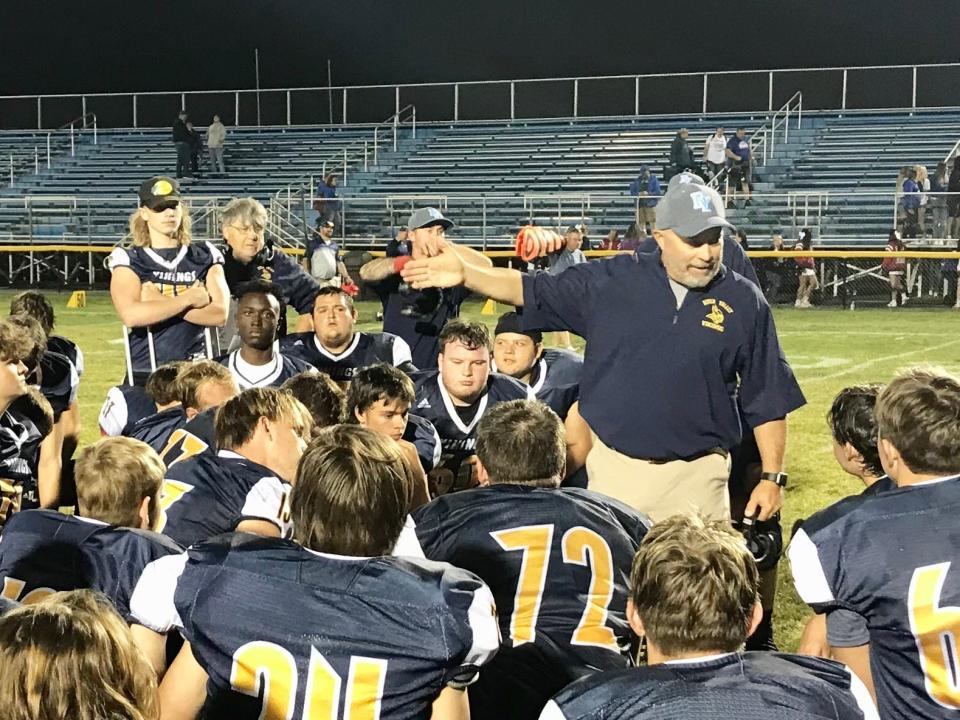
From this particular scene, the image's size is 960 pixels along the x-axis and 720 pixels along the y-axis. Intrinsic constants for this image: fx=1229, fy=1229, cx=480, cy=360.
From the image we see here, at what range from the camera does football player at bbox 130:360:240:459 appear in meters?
5.44

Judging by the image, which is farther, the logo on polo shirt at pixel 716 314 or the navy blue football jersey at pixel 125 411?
the navy blue football jersey at pixel 125 411

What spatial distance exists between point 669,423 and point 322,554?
85.2 inches

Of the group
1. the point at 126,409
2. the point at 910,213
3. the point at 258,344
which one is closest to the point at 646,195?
the point at 910,213

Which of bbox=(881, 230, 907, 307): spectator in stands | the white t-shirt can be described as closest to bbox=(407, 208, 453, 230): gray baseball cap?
bbox=(881, 230, 907, 307): spectator in stands

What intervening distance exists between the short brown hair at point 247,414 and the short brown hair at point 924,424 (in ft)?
6.43

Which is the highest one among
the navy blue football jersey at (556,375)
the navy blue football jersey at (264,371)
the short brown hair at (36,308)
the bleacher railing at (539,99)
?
the bleacher railing at (539,99)

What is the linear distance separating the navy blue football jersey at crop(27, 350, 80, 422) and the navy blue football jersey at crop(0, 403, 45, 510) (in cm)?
74

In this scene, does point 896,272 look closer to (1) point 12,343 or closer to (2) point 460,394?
(2) point 460,394

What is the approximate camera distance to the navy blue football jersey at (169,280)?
6.59m

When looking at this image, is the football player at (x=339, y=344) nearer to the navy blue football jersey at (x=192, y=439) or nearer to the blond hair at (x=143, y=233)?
the blond hair at (x=143, y=233)

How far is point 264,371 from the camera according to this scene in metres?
6.45

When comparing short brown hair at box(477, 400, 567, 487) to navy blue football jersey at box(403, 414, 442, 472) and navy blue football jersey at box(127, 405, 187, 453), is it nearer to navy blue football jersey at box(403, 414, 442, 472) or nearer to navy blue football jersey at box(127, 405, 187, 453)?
navy blue football jersey at box(403, 414, 442, 472)

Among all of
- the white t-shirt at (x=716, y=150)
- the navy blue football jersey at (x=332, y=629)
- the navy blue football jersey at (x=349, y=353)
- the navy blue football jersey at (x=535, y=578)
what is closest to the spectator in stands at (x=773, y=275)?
the white t-shirt at (x=716, y=150)

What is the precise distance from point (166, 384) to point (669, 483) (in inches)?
96.7
